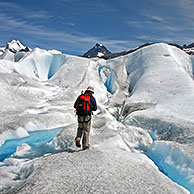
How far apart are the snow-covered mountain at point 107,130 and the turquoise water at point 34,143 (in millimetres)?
59

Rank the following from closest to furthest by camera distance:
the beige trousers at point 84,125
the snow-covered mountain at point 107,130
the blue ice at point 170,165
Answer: the snow-covered mountain at point 107,130, the beige trousers at point 84,125, the blue ice at point 170,165

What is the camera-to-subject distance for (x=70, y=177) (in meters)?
5.47

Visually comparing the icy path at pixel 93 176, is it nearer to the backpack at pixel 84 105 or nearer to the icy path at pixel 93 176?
the icy path at pixel 93 176

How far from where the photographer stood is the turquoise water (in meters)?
10.9

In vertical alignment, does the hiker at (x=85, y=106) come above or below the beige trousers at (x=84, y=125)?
above

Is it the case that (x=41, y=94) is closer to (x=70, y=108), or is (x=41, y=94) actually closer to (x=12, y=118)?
(x=70, y=108)

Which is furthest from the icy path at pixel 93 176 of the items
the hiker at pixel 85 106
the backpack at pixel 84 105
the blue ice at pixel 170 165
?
the blue ice at pixel 170 165

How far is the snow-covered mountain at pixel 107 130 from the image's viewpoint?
561 cm

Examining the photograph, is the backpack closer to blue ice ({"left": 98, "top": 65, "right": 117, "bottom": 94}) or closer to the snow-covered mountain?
the snow-covered mountain

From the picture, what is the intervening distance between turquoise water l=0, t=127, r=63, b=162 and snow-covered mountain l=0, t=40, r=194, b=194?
6 centimetres

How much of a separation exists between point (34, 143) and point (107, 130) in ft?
18.1

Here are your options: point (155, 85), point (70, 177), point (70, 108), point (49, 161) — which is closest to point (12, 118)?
point (70, 108)

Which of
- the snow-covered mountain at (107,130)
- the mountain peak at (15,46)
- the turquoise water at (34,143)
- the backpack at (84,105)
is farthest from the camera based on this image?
the mountain peak at (15,46)

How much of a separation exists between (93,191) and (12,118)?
41.0ft
